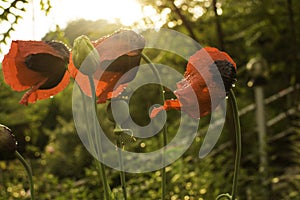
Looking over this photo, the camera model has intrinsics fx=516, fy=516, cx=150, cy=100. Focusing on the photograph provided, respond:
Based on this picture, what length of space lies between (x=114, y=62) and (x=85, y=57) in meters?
0.05

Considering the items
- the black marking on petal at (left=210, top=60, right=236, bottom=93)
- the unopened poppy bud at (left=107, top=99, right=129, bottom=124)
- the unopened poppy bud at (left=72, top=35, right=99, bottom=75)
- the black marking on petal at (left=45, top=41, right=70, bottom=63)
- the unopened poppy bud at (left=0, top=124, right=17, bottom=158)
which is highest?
the black marking on petal at (left=45, top=41, right=70, bottom=63)

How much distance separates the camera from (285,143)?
144 inches

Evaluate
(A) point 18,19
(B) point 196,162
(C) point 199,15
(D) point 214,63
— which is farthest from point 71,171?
(D) point 214,63

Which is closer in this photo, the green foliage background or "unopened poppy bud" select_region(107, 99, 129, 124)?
"unopened poppy bud" select_region(107, 99, 129, 124)

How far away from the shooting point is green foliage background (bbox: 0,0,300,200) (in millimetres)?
1427

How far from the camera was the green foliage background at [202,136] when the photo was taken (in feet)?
4.68

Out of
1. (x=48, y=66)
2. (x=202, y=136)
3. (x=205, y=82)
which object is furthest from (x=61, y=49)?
(x=202, y=136)

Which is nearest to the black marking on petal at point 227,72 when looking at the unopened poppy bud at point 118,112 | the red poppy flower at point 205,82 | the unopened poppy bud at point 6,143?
the red poppy flower at point 205,82

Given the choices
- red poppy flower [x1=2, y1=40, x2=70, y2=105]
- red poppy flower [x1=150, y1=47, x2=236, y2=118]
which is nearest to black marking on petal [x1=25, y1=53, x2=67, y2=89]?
red poppy flower [x1=2, y1=40, x2=70, y2=105]

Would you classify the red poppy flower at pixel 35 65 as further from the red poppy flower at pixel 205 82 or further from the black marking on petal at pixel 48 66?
the red poppy flower at pixel 205 82

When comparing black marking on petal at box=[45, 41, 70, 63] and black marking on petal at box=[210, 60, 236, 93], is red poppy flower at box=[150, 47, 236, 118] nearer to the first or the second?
black marking on petal at box=[210, 60, 236, 93]

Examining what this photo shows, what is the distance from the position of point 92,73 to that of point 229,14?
1738mm

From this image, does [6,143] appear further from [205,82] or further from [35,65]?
[205,82]

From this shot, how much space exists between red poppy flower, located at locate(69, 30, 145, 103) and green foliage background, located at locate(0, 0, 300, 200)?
61mm
